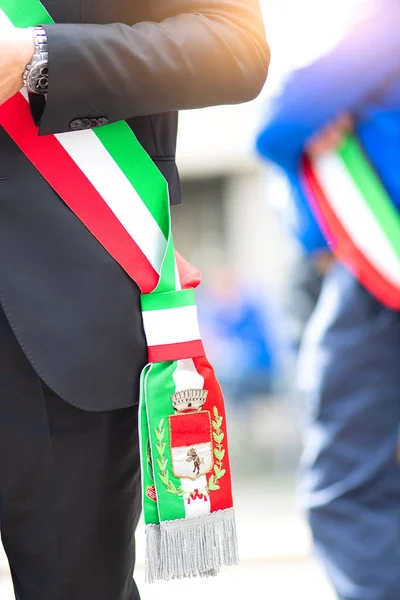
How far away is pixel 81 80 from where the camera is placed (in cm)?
135

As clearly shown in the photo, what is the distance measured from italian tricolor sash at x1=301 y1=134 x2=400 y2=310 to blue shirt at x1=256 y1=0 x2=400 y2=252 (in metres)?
0.03

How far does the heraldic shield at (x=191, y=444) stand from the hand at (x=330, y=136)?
932mm

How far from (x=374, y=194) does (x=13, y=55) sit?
1078mm

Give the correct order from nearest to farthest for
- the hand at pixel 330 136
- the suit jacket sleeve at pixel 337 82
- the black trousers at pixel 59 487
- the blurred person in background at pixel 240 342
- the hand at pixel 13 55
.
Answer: the hand at pixel 13 55, the black trousers at pixel 59 487, the suit jacket sleeve at pixel 337 82, the hand at pixel 330 136, the blurred person in background at pixel 240 342

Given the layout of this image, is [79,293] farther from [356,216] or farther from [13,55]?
[356,216]

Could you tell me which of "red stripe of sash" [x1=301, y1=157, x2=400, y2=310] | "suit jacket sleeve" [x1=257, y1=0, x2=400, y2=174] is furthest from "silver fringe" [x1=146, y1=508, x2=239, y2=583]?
"suit jacket sleeve" [x1=257, y1=0, x2=400, y2=174]

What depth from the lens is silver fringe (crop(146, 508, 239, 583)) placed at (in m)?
1.48

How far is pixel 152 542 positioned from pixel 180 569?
5 cm

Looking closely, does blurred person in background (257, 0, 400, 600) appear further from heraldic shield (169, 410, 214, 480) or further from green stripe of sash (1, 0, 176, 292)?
heraldic shield (169, 410, 214, 480)

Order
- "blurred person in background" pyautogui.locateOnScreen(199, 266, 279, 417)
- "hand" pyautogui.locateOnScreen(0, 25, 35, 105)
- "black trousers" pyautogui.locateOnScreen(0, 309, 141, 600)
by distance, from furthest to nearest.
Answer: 1. "blurred person in background" pyautogui.locateOnScreen(199, 266, 279, 417)
2. "black trousers" pyautogui.locateOnScreen(0, 309, 141, 600)
3. "hand" pyautogui.locateOnScreen(0, 25, 35, 105)

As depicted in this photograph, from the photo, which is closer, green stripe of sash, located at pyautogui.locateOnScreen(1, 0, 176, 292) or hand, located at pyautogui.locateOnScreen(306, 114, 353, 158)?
green stripe of sash, located at pyautogui.locateOnScreen(1, 0, 176, 292)

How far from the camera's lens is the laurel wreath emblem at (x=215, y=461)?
4.83 feet

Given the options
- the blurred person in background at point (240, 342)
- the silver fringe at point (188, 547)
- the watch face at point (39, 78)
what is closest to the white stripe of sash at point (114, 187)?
the watch face at point (39, 78)

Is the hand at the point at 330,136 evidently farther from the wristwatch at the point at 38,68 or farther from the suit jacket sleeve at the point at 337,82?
the wristwatch at the point at 38,68
